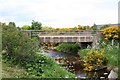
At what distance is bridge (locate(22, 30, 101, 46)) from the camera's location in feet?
87.2

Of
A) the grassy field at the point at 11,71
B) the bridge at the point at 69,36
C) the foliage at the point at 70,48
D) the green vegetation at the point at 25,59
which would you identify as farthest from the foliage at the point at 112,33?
the grassy field at the point at 11,71

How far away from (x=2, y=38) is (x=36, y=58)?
196cm

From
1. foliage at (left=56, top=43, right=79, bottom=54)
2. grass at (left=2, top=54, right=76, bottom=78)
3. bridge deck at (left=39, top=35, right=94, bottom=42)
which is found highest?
bridge deck at (left=39, top=35, right=94, bottom=42)

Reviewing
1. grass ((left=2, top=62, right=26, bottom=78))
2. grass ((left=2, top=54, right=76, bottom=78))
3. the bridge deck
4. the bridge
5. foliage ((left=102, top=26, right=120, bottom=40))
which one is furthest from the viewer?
foliage ((left=102, top=26, right=120, bottom=40))

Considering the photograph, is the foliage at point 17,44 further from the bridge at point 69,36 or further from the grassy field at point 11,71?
the bridge at point 69,36

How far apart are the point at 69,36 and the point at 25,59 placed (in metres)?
13.9

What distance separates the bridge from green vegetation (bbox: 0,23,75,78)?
1078 centimetres

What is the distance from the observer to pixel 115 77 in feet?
46.5

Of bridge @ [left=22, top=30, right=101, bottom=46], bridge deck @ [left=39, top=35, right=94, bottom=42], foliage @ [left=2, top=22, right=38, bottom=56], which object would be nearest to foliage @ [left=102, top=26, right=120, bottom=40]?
bridge @ [left=22, top=30, right=101, bottom=46]

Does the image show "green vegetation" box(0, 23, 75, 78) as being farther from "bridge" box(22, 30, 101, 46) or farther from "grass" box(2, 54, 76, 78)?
"bridge" box(22, 30, 101, 46)

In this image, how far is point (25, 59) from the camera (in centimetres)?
1352

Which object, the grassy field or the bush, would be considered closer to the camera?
the grassy field

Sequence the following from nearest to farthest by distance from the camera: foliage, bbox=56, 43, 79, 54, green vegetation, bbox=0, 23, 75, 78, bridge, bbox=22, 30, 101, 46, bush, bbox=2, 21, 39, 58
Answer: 1. green vegetation, bbox=0, 23, 75, 78
2. bush, bbox=2, 21, 39, 58
3. bridge, bbox=22, 30, 101, 46
4. foliage, bbox=56, 43, 79, 54

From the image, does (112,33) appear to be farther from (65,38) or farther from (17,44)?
(17,44)
